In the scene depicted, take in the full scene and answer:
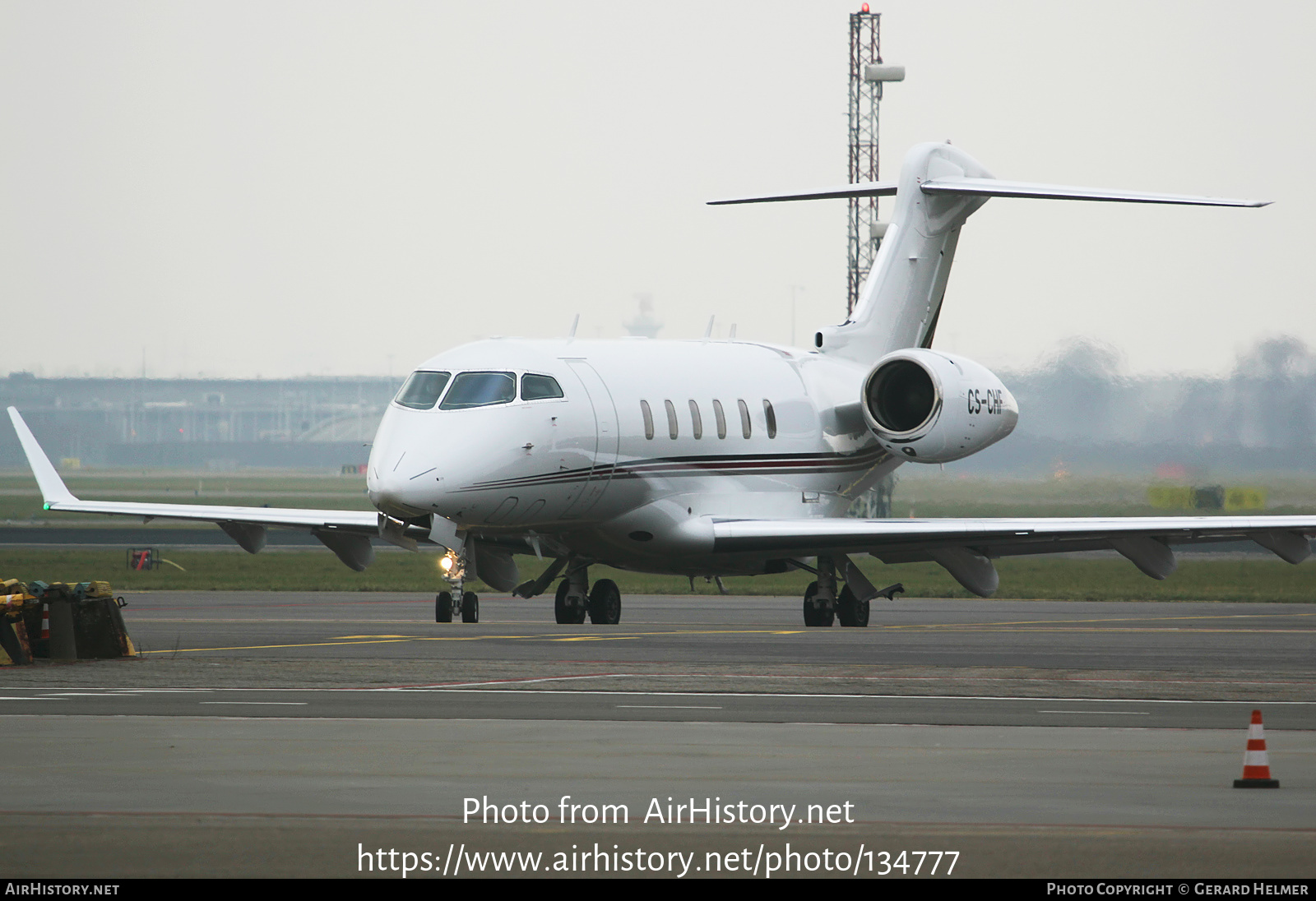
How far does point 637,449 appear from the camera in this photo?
28.5m

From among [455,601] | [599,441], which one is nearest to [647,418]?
[599,441]

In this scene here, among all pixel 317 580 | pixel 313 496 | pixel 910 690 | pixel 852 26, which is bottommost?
pixel 313 496

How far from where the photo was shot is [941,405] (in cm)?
3022

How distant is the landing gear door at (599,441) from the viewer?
90.7 ft

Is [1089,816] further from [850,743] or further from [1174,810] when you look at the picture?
[850,743]

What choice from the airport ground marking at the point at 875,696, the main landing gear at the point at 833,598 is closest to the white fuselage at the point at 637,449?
the main landing gear at the point at 833,598

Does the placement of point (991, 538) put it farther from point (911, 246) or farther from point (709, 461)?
point (911, 246)

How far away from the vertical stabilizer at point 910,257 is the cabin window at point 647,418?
6.00 meters

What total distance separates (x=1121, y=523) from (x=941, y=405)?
404cm

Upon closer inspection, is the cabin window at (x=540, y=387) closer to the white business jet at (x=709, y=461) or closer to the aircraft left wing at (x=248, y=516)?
the white business jet at (x=709, y=461)

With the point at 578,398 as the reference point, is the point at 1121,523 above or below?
below

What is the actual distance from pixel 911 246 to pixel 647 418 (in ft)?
26.7

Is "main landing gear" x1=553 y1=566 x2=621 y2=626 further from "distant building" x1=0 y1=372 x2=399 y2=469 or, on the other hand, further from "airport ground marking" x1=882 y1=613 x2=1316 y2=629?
"distant building" x1=0 y1=372 x2=399 y2=469

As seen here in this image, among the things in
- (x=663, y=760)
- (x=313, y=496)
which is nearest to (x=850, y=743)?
(x=663, y=760)
